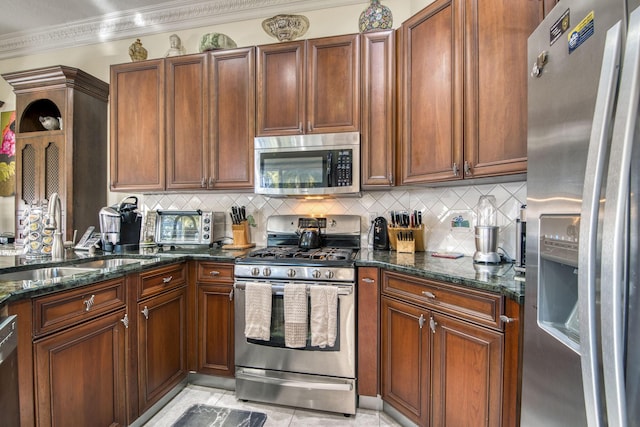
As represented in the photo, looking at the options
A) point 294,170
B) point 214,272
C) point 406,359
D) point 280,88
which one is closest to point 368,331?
point 406,359

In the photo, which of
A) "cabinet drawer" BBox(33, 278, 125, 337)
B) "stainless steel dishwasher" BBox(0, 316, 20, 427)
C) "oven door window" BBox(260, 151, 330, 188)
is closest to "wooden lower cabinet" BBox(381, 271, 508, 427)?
"oven door window" BBox(260, 151, 330, 188)

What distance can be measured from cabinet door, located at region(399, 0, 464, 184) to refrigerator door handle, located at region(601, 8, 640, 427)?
43.0 inches

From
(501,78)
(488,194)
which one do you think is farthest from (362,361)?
(501,78)

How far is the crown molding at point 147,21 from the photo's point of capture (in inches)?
102

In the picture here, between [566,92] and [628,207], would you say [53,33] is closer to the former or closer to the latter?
[566,92]

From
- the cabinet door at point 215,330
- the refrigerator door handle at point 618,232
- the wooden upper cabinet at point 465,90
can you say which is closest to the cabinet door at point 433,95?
the wooden upper cabinet at point 465,90

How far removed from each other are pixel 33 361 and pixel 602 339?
1.74m

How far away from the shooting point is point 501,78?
1.42 meters

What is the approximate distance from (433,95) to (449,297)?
1.18m

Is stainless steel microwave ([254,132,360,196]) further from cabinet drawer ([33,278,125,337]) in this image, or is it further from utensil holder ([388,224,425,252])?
Result: cabinet drawer ([33,278,125,337])

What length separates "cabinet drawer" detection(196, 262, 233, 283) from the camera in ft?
6.48

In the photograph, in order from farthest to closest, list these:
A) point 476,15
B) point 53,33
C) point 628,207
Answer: point 53,33 < point 476,15 < point 628,207

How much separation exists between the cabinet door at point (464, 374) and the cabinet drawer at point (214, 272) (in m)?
1.29

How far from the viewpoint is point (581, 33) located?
28.7 inches
